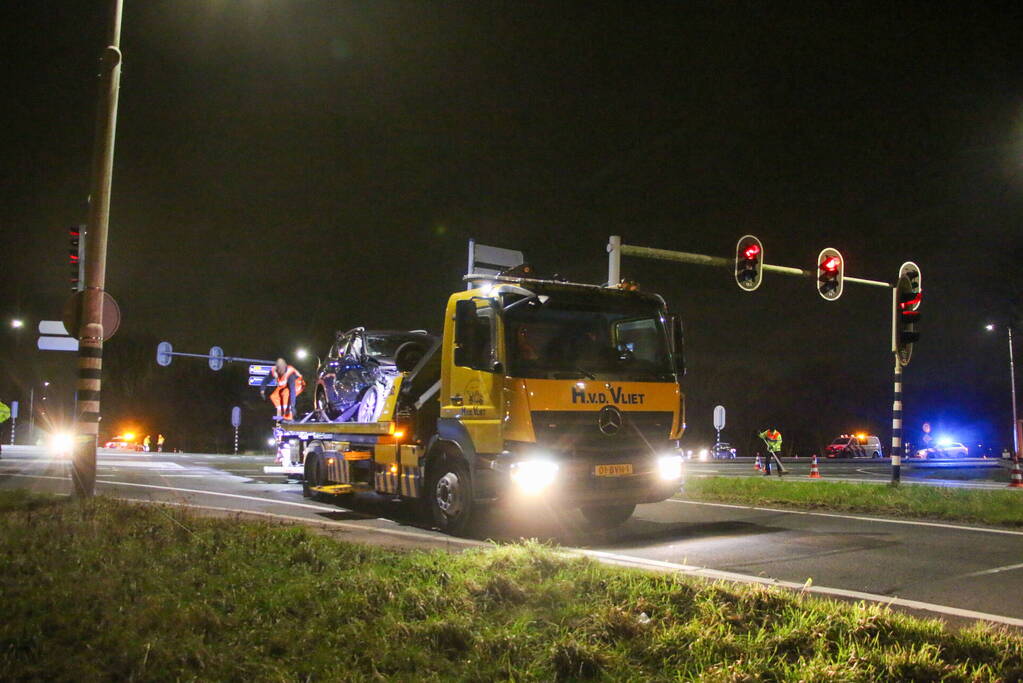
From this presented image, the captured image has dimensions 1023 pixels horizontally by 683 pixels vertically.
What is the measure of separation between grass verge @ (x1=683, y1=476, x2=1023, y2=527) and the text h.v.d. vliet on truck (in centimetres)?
443

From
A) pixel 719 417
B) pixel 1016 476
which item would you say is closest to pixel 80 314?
pixel 1016 476

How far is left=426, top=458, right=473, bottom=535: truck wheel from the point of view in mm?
9836

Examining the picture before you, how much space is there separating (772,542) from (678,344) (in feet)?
8.46

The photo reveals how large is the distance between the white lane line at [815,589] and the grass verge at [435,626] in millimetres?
1177

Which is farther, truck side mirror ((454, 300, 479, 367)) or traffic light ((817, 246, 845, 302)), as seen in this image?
traffic light ((817, 246, 845, 302))

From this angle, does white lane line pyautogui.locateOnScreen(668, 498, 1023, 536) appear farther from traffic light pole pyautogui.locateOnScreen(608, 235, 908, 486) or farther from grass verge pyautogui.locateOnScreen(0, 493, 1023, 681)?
grass verge pyautogui.locateOnScreen(0, 493, 1023, 681)

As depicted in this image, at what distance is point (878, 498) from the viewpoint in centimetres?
1341

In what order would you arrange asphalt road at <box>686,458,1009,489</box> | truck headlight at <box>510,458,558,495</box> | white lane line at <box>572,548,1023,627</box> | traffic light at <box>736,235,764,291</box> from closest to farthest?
white lane line at <box>572,548,1023,627</box>
truck headlight at <box>510,458,558,495</box>
traffic light at <box>736,235,764,291</box>
asphalt road at <box>686,458,1009,489</box>

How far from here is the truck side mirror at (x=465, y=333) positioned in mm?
9539

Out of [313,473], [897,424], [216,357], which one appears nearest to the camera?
[313,473]

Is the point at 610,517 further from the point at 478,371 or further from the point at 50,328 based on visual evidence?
the point at 50,328

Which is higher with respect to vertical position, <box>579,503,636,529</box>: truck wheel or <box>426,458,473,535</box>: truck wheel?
<box>426,458,473,535</box>: truck wheel

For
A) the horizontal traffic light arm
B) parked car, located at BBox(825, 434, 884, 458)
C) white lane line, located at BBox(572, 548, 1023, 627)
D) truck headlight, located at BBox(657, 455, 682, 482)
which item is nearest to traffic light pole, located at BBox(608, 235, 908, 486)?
the horizontal traffic light arm

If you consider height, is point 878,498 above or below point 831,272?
below
